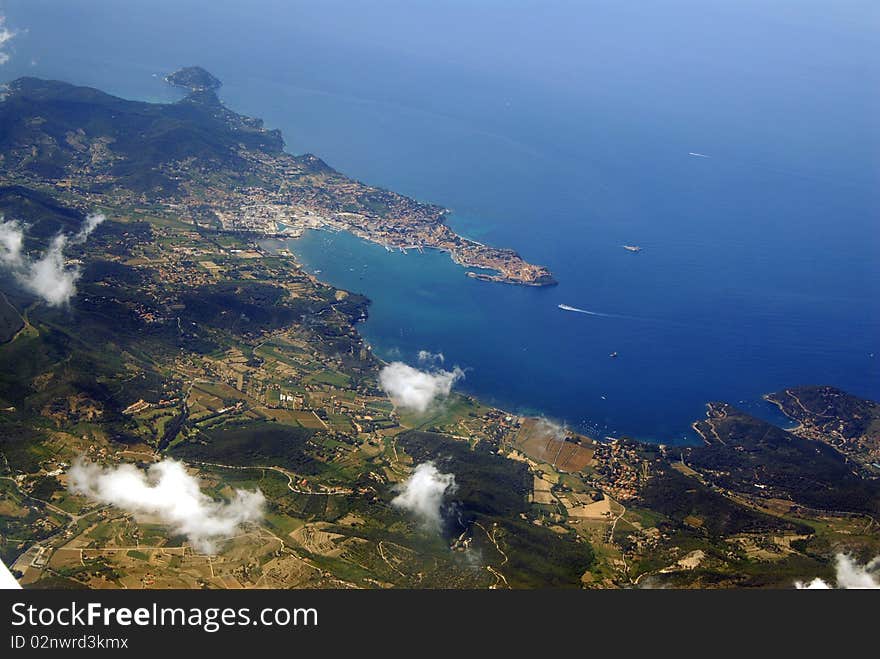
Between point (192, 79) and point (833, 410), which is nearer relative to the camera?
point (833, 410)

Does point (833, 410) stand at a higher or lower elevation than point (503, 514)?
higher

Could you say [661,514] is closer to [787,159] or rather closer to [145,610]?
[145,610]

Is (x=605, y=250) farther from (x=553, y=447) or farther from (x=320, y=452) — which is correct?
(x=320, y=452)

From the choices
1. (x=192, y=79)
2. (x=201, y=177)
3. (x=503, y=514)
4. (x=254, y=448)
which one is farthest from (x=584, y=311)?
(x=192, y=79)

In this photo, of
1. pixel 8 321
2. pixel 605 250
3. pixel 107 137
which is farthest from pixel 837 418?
pixel 107 137

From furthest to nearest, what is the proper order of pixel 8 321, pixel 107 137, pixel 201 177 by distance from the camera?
pixel 107 137
pixel 201 177
pixel 8 321

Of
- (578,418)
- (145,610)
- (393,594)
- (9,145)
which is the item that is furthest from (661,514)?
(9,145)

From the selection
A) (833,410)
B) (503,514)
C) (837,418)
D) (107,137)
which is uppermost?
(107,137)

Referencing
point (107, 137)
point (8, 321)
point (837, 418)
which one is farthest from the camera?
point (107, 137)
